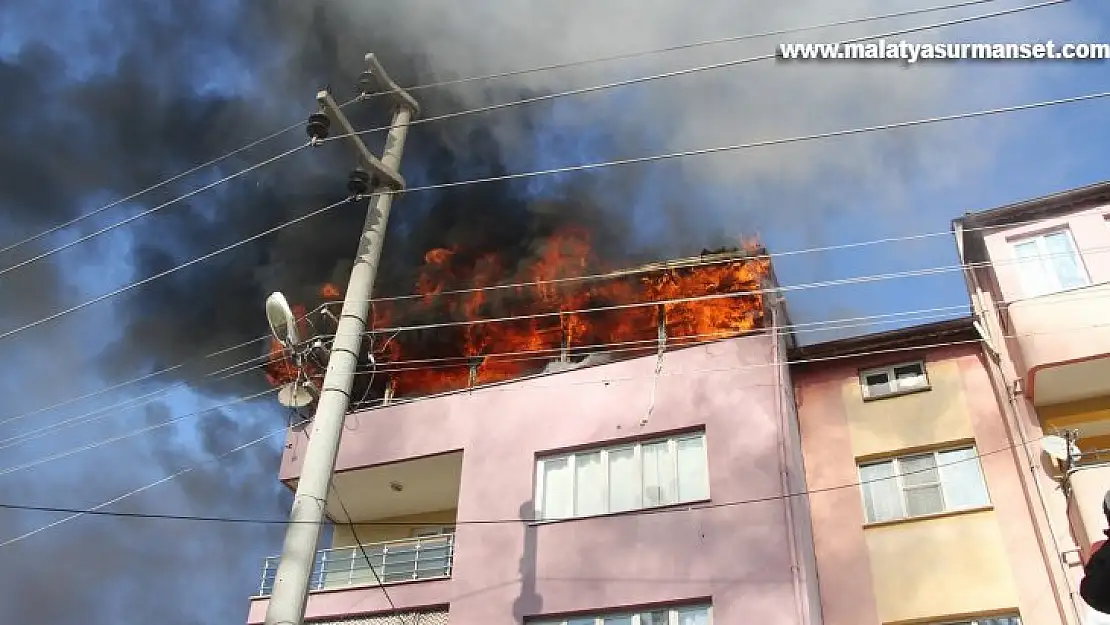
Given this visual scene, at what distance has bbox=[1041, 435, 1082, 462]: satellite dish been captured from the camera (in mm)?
14281

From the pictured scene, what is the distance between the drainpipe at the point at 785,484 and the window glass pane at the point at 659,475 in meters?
1.85

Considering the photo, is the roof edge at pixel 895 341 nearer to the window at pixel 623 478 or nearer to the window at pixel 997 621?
the window at pixel 623 478

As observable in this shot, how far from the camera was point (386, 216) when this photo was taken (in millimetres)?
10789

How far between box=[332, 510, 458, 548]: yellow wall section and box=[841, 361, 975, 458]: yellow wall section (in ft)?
27.7

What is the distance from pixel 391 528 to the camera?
1959 cm

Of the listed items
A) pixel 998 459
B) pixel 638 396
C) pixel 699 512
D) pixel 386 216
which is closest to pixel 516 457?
pixel 638 396

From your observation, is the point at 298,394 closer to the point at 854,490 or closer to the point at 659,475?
the point at 659,475

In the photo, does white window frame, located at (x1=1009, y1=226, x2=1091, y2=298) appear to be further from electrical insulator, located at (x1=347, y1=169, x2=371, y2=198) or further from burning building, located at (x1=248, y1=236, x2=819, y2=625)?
electrical insulator, located at (x1=347, y1=169, x2=371, y2=198)

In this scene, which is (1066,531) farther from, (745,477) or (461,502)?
(461,502)

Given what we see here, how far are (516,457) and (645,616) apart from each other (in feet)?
12.9

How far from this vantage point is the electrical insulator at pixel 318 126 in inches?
413

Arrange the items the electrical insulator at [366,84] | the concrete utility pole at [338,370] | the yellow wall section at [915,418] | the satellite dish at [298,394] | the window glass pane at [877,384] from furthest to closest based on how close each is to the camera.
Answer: the window glass pane at [877,384]
the yellow wall section at [915,418]
the electrical insulator at [366,84]
the satellite dish at [298,394]
the concrete utility pole at [338,370]

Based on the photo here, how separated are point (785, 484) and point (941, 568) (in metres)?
3.04

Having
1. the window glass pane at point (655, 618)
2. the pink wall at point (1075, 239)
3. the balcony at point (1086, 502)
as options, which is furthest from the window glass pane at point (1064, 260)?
the window glass pane at point (655, 618)
